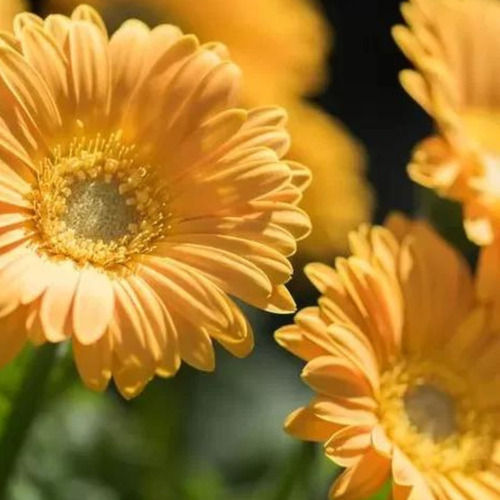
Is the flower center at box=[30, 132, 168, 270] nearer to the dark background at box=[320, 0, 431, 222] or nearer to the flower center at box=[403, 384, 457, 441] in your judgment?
the flower center at box=[403, 384, 457, 441]

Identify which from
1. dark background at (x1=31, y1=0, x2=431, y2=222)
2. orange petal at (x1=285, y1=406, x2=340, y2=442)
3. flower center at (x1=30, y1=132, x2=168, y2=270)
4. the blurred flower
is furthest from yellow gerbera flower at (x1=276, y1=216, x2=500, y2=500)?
dark background at (x1=31, y1=0, x2=431, y2=222)

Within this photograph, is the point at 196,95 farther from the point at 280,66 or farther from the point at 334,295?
the point at 280,66

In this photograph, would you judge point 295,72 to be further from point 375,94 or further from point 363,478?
point 375,94

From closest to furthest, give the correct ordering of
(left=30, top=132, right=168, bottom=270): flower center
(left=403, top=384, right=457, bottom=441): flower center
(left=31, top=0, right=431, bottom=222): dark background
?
(left=30, top=132, right=168, bottom=270): flower center < (left=403, top=384, right=457, bottom=441): flower center < (left=31, top=0, right=431, bottom=222): dark background

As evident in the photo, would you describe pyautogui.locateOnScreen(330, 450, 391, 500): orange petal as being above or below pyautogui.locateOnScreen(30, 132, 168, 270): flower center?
below

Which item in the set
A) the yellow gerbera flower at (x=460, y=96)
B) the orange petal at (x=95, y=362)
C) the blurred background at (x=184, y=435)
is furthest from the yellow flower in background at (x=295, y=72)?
the orange petal at (x=95, y=362)

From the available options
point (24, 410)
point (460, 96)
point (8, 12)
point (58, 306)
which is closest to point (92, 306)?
point (58, 306)

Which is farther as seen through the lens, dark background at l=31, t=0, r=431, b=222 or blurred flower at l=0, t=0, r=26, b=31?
dark background at l=31, t=0, r=431, b=222

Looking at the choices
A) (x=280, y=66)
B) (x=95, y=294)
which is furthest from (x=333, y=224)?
(x=95, y=294)
